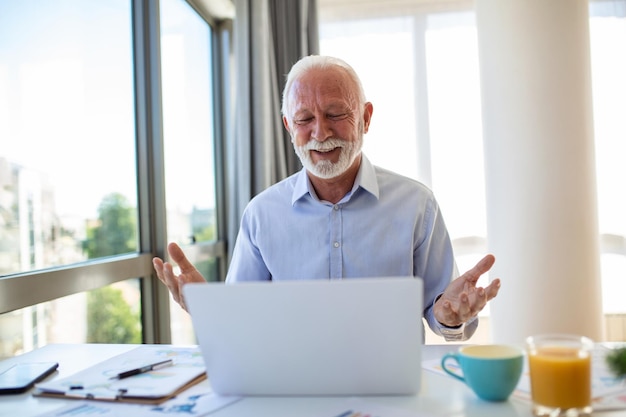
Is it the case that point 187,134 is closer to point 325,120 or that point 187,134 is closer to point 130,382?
point 325,120

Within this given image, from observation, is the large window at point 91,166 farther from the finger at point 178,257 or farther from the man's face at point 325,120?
the man's face at point 325,120

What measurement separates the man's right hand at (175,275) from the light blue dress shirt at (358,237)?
1.58ft

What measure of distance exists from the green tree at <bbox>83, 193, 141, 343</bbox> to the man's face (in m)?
0.88

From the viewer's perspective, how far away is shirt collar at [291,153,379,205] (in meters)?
1.62

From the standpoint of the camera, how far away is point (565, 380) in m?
0.71

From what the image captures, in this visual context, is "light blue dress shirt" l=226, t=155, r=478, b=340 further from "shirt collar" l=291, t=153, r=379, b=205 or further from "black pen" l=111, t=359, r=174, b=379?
"black pen" l=111, t=359, r=174, b=379

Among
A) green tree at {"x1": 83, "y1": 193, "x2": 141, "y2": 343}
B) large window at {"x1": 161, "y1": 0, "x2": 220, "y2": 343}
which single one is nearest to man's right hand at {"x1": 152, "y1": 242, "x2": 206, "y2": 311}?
green tree at {"x1": 83, "y1": 193, "x2": 141, "y2": 343}

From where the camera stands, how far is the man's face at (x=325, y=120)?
62.7 inches

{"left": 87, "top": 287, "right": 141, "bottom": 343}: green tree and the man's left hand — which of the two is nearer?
the man's left hand

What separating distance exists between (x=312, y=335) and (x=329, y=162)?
0.89m

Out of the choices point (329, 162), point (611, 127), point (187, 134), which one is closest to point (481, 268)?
point (329, 162)

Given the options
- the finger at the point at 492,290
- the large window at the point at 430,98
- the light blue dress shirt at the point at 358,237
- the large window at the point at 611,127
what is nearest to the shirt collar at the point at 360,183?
the light blue dress shirt at the point at 358,237

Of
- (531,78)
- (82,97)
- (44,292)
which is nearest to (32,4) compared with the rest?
(82,97)

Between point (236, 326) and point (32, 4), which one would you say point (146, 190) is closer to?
point (32, 4)
